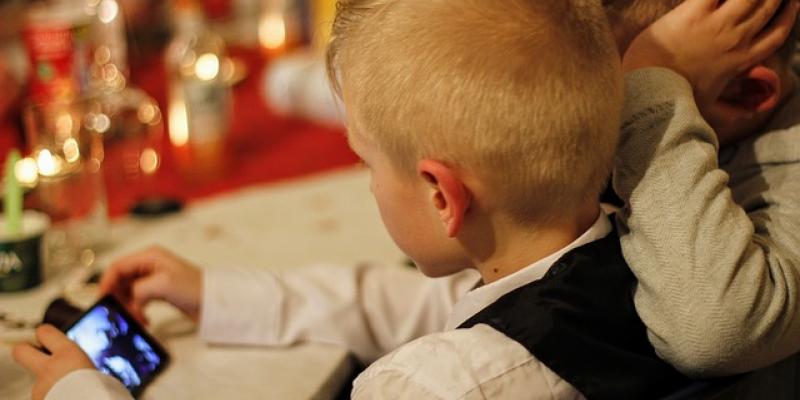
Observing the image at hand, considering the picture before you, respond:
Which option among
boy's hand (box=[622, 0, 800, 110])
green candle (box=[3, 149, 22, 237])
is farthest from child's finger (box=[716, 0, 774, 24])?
green candle (box=[3, 149, 22, 237])

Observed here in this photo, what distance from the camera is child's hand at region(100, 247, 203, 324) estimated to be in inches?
36.1

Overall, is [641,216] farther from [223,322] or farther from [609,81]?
[223,322]

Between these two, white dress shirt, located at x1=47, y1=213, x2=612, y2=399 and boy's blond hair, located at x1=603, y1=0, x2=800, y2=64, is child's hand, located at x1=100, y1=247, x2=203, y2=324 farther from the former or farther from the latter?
boy's blond hair, located at x1=603, y1=0, x2=800, y2=64

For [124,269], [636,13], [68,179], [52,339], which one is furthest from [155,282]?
[636,13]

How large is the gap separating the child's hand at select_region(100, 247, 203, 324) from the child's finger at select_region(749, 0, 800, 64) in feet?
1.82

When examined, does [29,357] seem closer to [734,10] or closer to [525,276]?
[525,276]

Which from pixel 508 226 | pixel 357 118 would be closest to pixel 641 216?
pixel 508 226

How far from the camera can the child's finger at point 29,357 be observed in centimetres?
77

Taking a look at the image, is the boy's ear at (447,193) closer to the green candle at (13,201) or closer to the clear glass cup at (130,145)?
the green candle at (13,201)

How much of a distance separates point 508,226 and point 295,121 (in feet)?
3.35

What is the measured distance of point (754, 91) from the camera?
791mm

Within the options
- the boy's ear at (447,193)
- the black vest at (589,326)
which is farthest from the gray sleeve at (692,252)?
the boy's ear at (447,193)

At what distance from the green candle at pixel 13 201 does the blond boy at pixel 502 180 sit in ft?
1.45

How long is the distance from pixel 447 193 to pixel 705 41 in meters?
0.26
